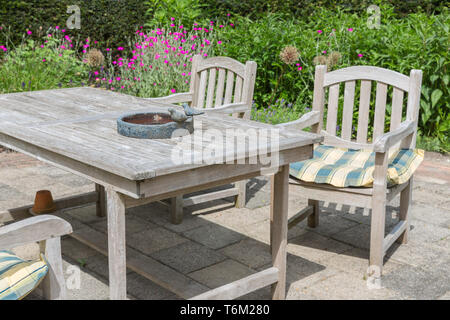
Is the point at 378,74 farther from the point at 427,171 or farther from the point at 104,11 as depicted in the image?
the point at 104,11

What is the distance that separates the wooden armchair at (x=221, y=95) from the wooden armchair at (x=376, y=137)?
0.55 metres

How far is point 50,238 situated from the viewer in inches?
81.1

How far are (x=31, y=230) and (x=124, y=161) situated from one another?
428 millimetres

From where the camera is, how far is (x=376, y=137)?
3363 mm

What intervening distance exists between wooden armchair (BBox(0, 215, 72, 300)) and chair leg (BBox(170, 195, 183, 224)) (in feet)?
5.93

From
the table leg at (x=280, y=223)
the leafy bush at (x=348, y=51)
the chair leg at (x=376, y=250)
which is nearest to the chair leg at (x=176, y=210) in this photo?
the table leg at (x=280, y=223)

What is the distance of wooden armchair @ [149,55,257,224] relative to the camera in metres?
3.99

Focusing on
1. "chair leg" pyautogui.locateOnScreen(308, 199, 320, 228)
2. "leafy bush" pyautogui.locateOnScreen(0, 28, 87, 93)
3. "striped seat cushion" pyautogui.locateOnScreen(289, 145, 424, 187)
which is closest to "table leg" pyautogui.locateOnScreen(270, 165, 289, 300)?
"striped seat cushion" pyautogui.locateOnScreen(289, 145, 424, 187)

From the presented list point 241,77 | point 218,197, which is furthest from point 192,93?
point 218,197

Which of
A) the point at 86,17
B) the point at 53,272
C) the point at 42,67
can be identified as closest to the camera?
the point at 53,272

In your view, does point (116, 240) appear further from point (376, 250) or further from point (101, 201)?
point (101, 201)

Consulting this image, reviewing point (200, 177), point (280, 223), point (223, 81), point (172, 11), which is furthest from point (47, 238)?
point (172, 11)

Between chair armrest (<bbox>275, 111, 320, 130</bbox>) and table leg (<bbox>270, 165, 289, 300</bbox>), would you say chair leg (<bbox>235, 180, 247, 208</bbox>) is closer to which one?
chair armrest (<bbox>275, 111, 320, 130</bbox>)

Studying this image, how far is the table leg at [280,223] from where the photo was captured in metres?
2.79
